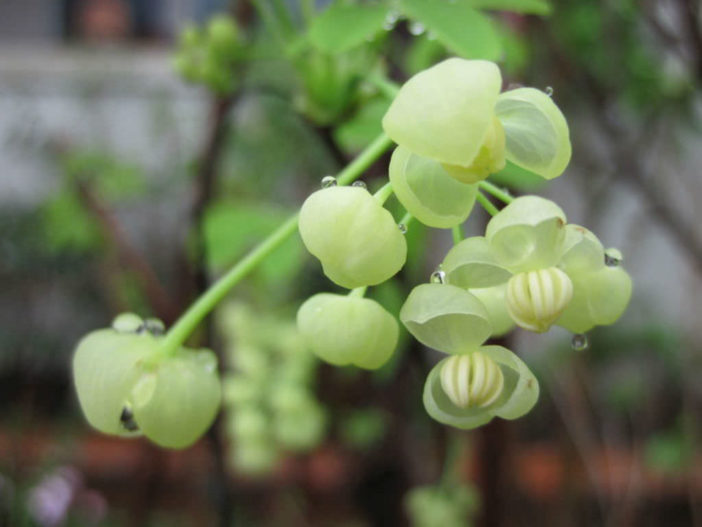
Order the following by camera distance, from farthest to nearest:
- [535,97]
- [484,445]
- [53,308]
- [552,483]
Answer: [53,308] → [552,483] → [484,445] → [535,97]

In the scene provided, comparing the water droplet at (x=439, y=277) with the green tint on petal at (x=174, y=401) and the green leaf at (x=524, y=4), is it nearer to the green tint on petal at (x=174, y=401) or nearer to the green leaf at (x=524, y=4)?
the green tint on petal at (x=174, y=401)

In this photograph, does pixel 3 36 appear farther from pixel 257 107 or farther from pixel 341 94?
pixel 341 94

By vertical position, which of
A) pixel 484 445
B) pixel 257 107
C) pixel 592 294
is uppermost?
pixel 592 294

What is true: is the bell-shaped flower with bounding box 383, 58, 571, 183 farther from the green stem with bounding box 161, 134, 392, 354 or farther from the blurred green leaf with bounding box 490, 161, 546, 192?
the blurred green leaf with bounding box 490, 161, 546, 192

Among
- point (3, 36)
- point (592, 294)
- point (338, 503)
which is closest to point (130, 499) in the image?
point (338, 503)

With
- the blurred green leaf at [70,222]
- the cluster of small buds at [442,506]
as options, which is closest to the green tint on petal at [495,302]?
the cluster of small buds at [442,506]

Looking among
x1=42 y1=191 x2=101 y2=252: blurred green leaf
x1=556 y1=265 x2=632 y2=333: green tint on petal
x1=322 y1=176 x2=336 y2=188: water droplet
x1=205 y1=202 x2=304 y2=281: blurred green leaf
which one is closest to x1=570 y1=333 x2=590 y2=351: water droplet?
x1=556 y1=265 x2=632 y2=333: green tint on petal
